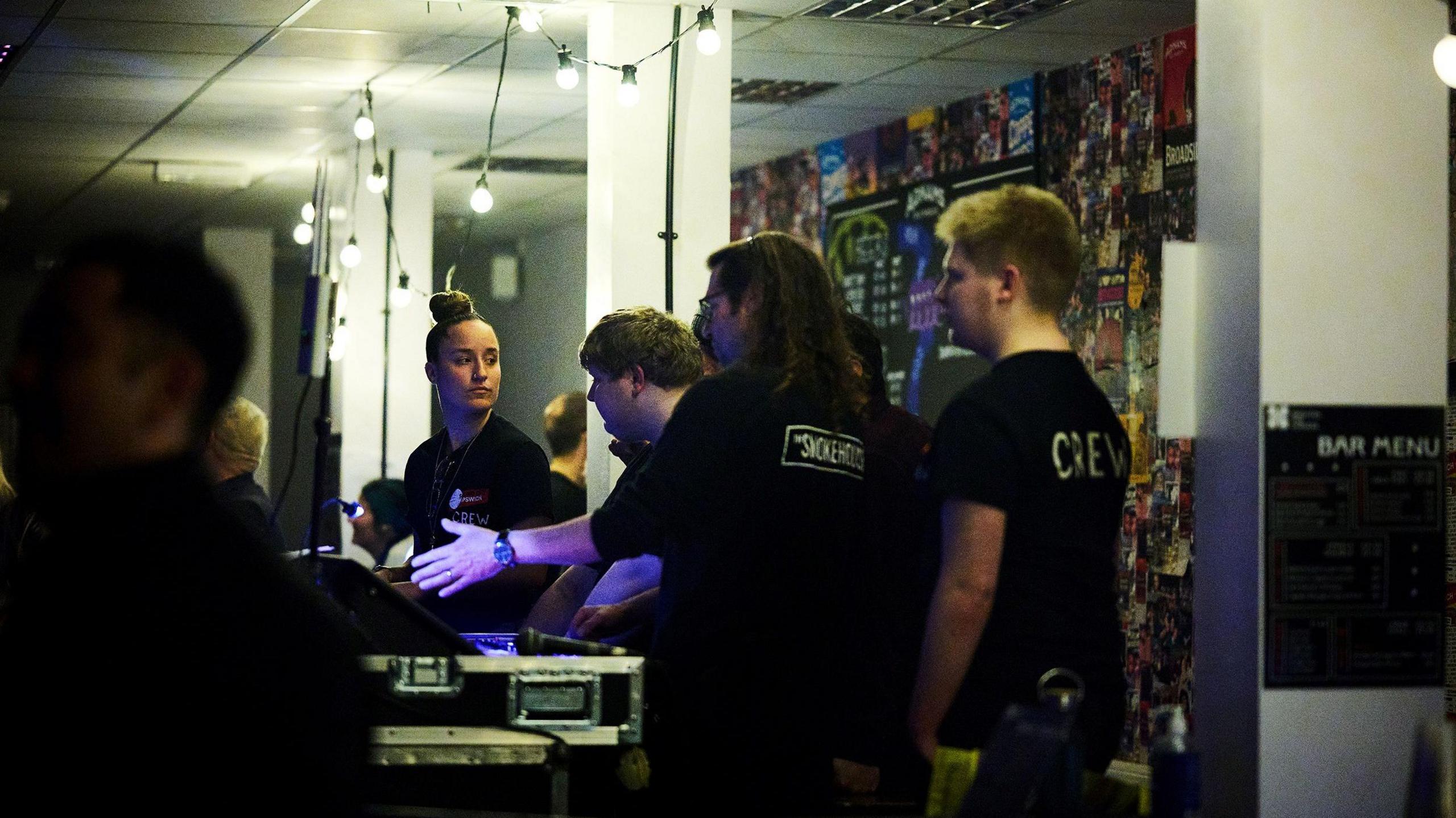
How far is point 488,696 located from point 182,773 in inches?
59.5

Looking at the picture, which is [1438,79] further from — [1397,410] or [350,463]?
[350,463]

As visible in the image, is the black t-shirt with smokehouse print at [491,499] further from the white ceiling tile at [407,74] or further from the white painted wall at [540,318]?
the white painted wall at [540,318]

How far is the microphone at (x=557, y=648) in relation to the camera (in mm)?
2816

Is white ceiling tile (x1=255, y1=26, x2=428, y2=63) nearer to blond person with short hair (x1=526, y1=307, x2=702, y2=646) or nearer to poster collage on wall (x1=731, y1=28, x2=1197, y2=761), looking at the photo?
poster collage on wall (x1=731, y1=28, x2=1197, y2=761)

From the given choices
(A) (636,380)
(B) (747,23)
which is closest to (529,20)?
(B) (747,23)

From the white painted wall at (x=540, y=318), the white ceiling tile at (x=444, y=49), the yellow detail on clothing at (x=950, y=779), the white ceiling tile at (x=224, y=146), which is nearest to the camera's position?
the yellow detail on clothing at (x=950, y=779)

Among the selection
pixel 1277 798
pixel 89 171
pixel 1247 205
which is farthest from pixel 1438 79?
pixel 89 171

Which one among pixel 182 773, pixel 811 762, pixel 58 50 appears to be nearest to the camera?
pixel 182 773

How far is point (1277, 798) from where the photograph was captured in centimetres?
281

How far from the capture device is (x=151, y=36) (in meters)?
6.08

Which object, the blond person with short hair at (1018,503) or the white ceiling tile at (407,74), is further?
the white ceiling tile at (407,74)

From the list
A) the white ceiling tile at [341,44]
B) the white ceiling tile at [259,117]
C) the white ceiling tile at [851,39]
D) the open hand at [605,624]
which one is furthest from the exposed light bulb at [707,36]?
A: the white ceiling tile at [259,117]

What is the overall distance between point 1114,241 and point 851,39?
1.25m

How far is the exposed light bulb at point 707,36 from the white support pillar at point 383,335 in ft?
12.1
